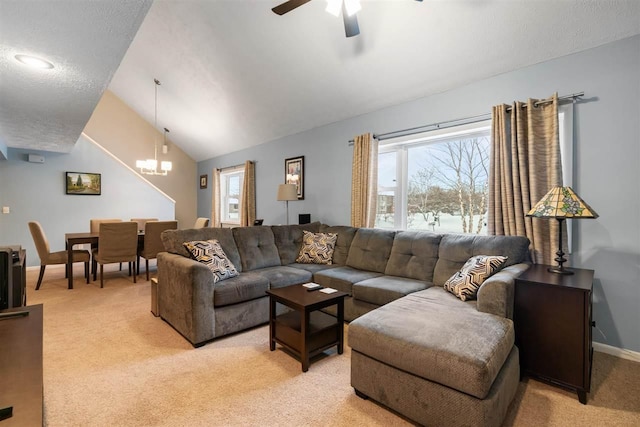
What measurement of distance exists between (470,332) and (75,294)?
15.2ft

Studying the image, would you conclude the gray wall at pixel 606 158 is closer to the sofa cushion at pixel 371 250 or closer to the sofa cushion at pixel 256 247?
the sofa cushion at pixel 371 250

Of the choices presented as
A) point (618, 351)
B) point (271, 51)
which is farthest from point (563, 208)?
point (271, 51)

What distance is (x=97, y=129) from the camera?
6672 millimetres

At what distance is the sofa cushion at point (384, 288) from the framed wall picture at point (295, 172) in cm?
248

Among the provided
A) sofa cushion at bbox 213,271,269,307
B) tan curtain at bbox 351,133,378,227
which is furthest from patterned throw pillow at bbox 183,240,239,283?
tan curtain at bbox 351,133,378,227

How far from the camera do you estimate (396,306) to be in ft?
7.07

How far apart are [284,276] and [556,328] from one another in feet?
7.45

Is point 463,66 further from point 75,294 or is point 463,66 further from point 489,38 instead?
point 75,294

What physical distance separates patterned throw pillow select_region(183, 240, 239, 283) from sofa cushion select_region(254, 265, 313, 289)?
0.35 metres

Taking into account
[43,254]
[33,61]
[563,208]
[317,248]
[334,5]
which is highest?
[334,5]

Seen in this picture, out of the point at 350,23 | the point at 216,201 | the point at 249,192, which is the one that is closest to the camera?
the point at 350,23

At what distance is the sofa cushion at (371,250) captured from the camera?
11.2 feet

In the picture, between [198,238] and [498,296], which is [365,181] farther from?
[498,296]

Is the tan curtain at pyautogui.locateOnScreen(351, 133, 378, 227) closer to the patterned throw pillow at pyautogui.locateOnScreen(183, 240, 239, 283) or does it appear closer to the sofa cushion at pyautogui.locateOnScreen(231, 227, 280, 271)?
the sofa cushion at pyautogui.locateOnScreen(231, 227, 280, 271)
